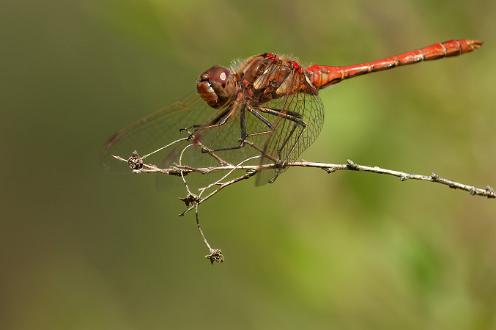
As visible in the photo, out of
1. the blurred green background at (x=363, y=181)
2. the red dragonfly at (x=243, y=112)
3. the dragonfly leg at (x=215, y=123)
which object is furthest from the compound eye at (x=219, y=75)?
the blurred green background at (x=363, y=181)

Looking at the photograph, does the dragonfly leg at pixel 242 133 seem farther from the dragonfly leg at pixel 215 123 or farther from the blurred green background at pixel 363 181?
the blurred green background at pixel 363 181

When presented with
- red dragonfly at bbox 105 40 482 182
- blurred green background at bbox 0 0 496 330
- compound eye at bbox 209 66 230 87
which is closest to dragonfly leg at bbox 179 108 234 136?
red dragonfly at bbox 105 40 482 182

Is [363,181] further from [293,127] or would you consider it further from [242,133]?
[242,133]

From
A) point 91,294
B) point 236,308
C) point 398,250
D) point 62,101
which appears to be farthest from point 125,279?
point 398,250

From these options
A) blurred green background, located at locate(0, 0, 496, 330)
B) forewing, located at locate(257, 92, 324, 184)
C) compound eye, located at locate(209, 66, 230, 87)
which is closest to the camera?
forewing, located at locate(257, 92, 324, 184)

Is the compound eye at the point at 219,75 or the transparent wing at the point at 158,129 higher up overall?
the compound eye at the point at 219,75

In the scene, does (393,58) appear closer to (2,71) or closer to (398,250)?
(398,250)

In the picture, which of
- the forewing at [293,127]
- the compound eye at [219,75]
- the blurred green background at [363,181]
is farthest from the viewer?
the compound eye at [219,75]

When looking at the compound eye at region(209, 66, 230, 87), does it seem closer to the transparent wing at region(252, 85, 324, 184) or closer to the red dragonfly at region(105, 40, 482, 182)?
the red dragonfly at region(105, 40, 482, 182)
